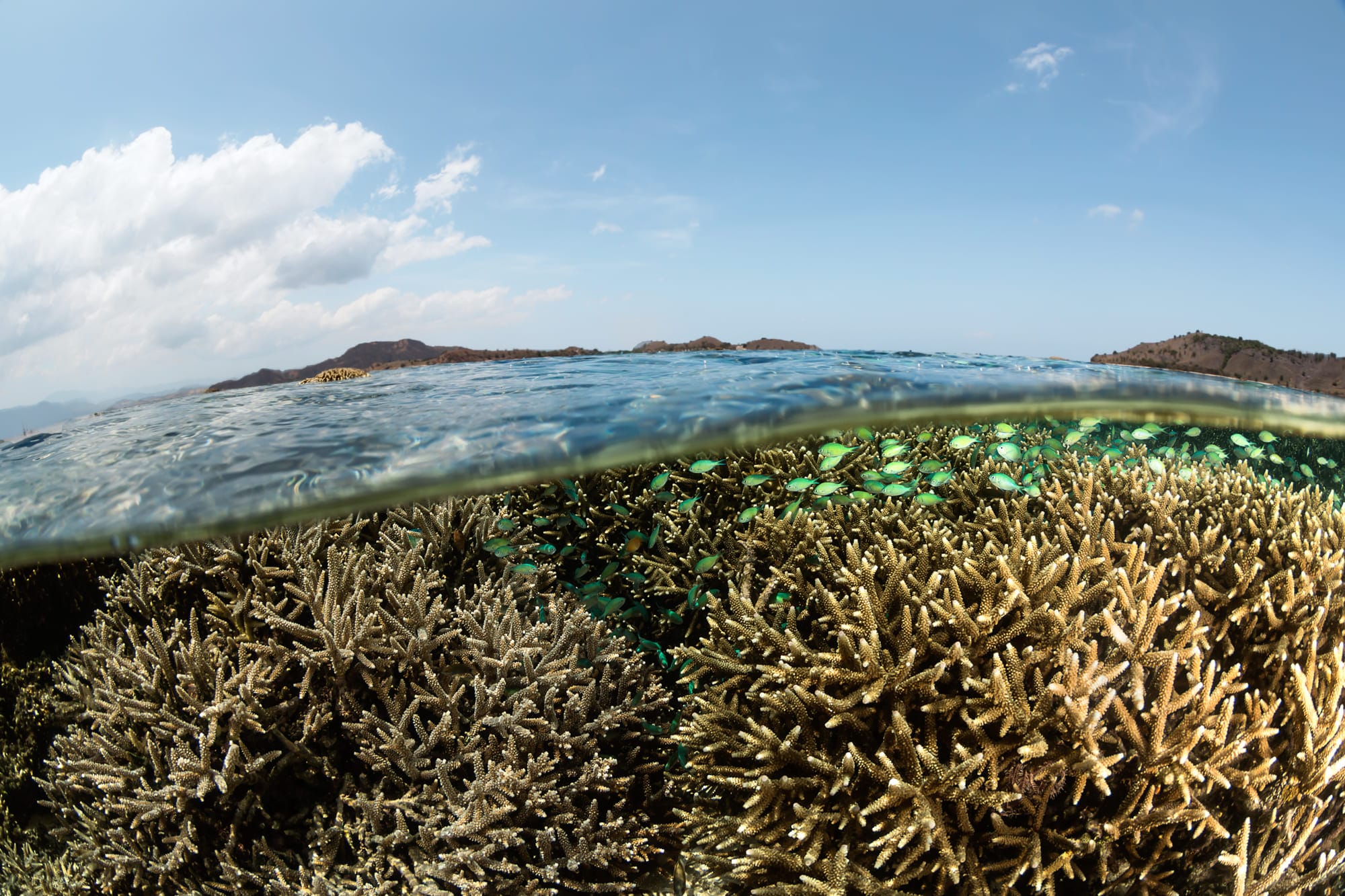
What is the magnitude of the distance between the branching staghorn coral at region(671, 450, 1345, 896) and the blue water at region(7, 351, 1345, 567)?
205 centimetres

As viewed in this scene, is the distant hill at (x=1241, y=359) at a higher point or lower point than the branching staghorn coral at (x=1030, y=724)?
higher

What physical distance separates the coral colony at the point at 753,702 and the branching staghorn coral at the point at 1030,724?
0.07 feet

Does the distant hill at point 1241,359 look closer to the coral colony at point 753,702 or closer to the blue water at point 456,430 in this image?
the blue water at point 456,430

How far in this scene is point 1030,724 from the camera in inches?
118

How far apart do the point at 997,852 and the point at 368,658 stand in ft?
12.5

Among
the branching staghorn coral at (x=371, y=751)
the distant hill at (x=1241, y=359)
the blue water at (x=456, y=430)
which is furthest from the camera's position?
the distant hill at (x=1241, y=359)

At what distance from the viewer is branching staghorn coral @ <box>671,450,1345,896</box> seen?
2.90 m

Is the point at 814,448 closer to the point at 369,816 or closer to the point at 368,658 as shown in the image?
the point at 368,658

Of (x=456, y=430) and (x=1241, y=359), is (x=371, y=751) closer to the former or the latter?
(x=456, y=430)

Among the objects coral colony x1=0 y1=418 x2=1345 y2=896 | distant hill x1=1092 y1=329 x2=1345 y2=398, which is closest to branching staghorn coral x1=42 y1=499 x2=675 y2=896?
coral colony x1=0 y1=418 x2=1345 y2=896

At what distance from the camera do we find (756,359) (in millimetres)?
8719

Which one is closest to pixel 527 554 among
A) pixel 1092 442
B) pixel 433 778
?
pixel 433 778

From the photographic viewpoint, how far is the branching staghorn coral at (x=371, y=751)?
11.7 ft

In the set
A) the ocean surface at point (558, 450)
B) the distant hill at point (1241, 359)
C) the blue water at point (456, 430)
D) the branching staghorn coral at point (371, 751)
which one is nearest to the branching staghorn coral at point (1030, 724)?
the ocean surface at point (558, 450)
